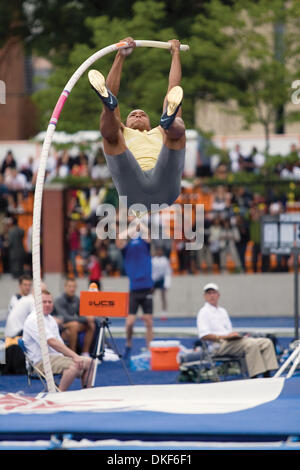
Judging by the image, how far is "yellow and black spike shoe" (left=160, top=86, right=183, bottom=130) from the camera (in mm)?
6820

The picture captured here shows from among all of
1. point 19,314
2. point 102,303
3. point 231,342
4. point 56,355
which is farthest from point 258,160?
point 102,303

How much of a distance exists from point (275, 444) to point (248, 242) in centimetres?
1320

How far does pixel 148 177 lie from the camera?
7.46m

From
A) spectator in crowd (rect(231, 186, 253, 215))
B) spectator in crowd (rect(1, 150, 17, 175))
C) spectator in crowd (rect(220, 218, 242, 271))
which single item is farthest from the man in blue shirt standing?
spectator in crowd (rect(1, 150, 17, 175))

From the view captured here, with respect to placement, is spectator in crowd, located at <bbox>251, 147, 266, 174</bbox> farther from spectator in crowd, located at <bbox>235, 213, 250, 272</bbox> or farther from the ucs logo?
the ucs logo

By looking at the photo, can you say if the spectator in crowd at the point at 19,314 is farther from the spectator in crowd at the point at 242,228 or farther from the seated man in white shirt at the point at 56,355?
the spectator in crowd at the point at 242,228

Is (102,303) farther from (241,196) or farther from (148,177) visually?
(241,196)

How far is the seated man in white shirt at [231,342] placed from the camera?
1056 cm

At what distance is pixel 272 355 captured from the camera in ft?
35.0

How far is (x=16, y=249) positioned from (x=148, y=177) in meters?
12.2

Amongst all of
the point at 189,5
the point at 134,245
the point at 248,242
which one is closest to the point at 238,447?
the point at 134,245

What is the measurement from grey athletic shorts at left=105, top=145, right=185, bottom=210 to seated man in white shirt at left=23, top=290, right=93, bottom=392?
8.45 feet

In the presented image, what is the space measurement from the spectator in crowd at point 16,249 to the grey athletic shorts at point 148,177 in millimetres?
11763

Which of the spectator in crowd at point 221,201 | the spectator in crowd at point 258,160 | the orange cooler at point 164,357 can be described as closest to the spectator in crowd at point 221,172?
the spectator in crowd at point 258,160
